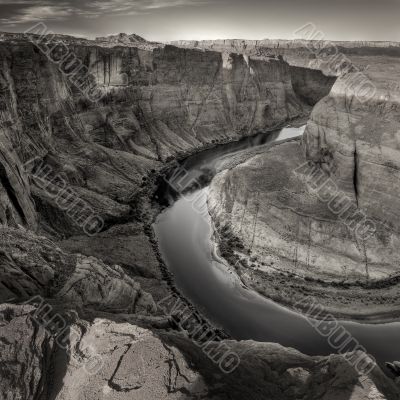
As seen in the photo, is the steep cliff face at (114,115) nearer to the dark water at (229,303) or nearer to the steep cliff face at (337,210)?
the dark water at (229,303)

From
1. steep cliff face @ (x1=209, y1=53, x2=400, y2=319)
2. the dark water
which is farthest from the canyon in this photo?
the dark water

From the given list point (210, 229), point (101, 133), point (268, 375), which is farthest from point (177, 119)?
point (268, 375)

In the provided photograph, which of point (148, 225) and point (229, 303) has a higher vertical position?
point (148, 225)

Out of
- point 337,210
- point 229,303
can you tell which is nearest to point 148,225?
point 229,303

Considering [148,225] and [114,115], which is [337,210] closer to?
[148,225]

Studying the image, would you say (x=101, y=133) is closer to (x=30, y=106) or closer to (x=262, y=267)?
(x=30, y=106)

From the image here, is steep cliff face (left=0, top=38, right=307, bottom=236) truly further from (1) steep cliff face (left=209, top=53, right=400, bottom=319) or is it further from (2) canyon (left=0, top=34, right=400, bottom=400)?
(1) steep cliff face (left=209, top=53, right=400, bottom=319)
